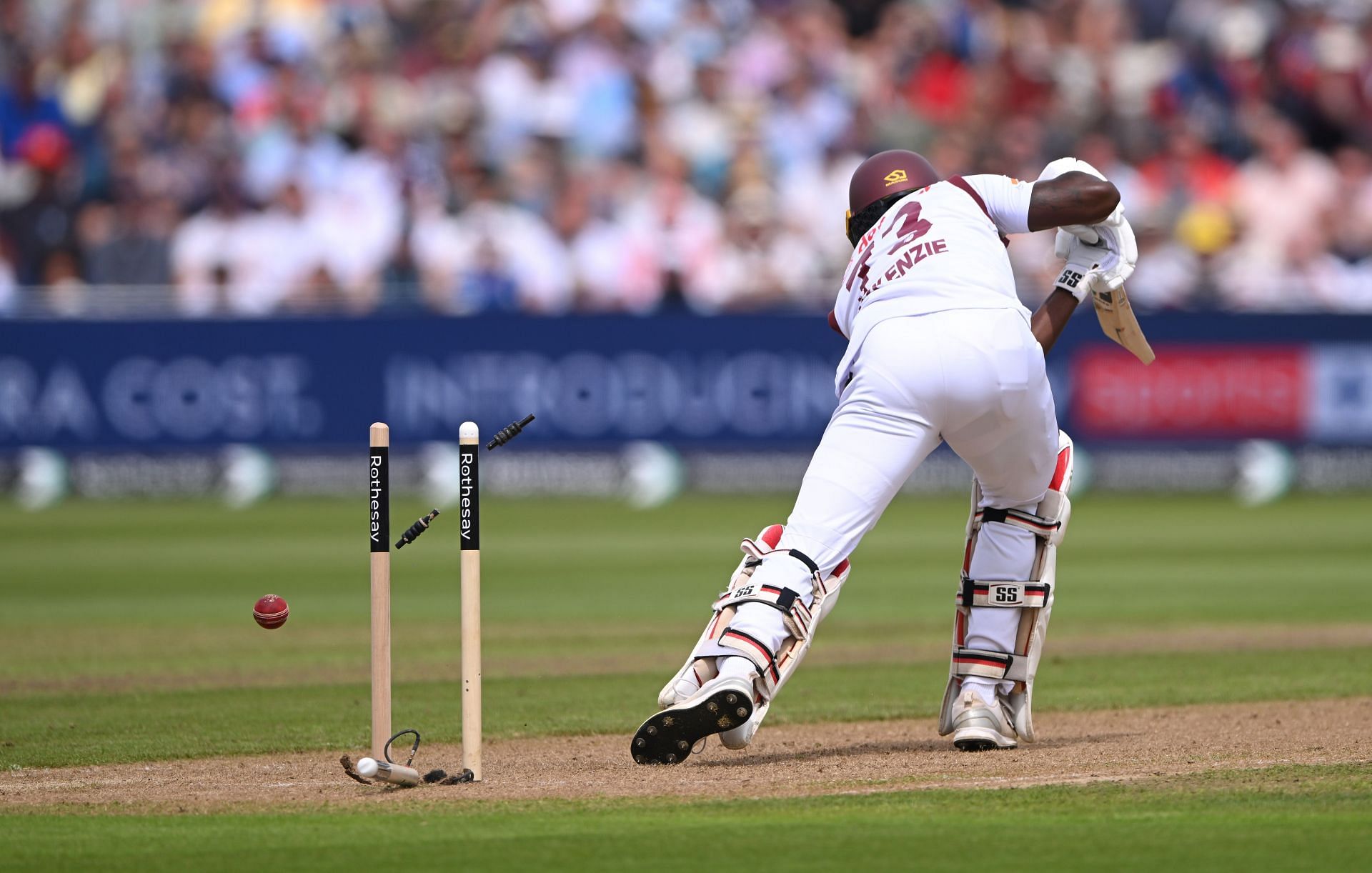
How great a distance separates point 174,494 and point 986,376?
14376mm

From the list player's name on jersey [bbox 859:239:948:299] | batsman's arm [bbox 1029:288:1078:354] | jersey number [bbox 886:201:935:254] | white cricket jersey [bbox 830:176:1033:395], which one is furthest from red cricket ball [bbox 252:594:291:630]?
batsman's arm [bbox 1029:288:1078:354]

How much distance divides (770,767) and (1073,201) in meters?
2.15

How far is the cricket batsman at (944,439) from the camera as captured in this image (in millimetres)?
6453

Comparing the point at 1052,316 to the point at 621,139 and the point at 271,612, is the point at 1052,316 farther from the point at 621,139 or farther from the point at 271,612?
the point at 621,139

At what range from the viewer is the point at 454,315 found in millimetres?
19266

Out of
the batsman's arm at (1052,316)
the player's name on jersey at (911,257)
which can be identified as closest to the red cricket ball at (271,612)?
the player's name on jersey at (911,257)

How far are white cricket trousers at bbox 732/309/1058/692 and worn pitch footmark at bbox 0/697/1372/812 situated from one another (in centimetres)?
58

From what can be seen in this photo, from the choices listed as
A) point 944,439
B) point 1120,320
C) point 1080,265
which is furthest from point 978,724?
point 1080,265

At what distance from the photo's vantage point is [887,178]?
7.16 m

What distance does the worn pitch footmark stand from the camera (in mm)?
6145

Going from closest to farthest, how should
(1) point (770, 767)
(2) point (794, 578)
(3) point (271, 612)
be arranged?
(3) point (271, 612) < (2) point (794, 578) < (1) point (770, 767)

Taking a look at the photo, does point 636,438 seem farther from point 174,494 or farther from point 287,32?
point 287,32

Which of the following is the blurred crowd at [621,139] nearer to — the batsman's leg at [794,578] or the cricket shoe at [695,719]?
the batsman's leg at [794,578]

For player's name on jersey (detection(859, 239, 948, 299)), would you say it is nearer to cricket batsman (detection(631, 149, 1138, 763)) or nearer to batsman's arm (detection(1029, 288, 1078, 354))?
cricket batsman (detection(631, 149, 1138, 763))
